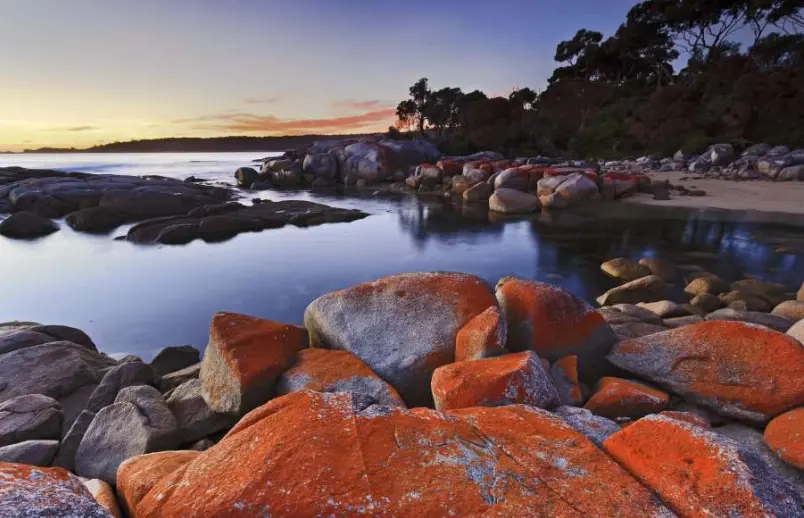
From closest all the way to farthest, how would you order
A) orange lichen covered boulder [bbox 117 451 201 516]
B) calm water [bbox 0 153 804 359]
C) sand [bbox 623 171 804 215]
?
orange lichen covered boulder [bbox 117 451 201 516], calm water [bbox 0 153 804 359], sand [bbox 623 171 804 215]

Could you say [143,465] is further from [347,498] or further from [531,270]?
[531,270]

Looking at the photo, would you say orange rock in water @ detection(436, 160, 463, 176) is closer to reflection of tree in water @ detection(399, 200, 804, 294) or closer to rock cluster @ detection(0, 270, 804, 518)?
reflection of tree in water @ detection(399, 200, 804, 294)

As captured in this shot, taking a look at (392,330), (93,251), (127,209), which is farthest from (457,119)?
(392,330)

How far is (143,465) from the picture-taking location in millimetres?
2713

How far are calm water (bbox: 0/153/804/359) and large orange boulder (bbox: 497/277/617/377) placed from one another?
534 centimetres

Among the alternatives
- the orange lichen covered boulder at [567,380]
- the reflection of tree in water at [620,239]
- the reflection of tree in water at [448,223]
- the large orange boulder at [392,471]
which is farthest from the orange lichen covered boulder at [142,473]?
the reflection of tree in water at [448,223]

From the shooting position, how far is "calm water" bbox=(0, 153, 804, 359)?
9539 millimetres

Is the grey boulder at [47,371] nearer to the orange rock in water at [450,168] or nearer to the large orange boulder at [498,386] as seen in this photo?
the large orange boulder at [498,386]

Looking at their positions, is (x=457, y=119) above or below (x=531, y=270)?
above

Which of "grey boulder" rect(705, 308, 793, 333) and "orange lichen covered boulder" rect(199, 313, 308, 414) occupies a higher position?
"orange lichen covered boulder" rect(199, 313, 308, 414)

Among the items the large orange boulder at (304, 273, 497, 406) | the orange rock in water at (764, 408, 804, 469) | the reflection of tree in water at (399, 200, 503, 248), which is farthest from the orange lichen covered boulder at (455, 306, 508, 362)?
the reflection of tree in water at (399, 200, 503, 248)

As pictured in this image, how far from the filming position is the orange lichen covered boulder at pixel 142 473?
8.11 ft

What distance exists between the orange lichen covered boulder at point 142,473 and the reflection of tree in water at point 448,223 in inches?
498

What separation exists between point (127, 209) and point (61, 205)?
11.9 ft
